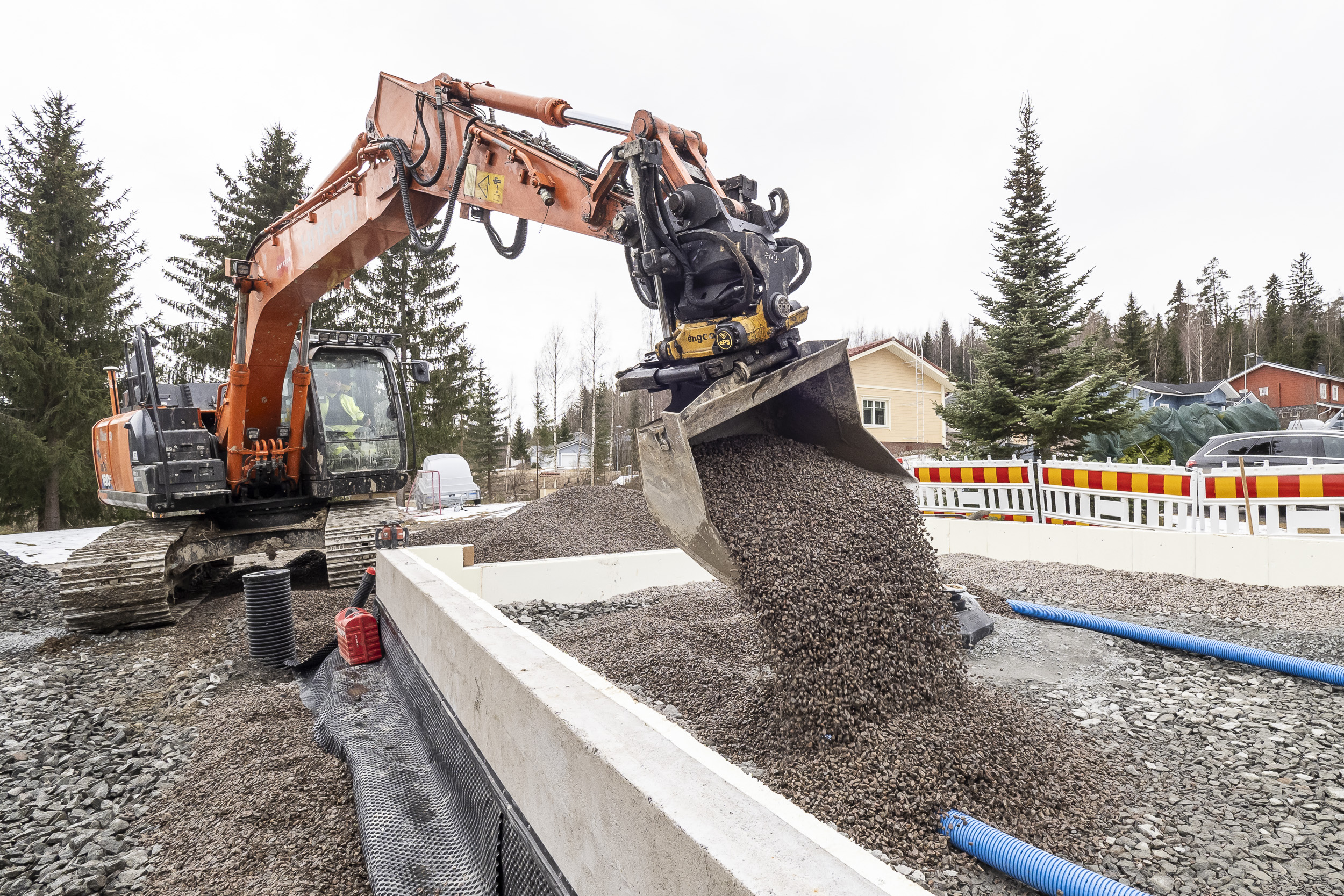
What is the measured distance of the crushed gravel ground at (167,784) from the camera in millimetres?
2418

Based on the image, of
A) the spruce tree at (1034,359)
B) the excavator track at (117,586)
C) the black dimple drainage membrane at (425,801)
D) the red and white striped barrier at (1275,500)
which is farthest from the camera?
the spruce tree at (1034,359)

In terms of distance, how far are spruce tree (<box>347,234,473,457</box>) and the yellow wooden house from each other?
1261 centimetres

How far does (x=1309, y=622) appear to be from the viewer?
475 cm

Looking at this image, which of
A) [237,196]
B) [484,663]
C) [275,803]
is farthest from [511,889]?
[237,196]

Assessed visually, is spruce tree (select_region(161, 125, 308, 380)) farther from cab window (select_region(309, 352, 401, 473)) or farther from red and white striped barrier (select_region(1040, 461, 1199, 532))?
red and white striped barrier (select_region(1040, 461, 1199, 532))

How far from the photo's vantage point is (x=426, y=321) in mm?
22188

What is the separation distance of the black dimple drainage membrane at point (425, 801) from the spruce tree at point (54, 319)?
15994 millimetres

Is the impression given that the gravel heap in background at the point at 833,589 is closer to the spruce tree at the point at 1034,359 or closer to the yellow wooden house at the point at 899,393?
the spruce tree at the point at 1034,359

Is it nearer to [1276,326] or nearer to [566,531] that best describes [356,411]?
[566,531]

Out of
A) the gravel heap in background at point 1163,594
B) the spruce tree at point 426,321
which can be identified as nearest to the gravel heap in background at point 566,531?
the gravel heap in background at point 1163,594

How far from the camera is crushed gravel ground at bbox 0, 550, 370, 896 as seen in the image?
2.42 m

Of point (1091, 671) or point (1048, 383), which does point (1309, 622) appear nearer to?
point (1091, 671)

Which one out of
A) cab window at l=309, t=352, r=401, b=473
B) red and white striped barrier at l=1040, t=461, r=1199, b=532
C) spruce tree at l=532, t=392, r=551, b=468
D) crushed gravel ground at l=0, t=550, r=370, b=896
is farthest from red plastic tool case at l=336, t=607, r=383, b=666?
spruce tree at l=532, t=392, r=551, b=468

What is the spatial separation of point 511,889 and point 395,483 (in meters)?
5.68
